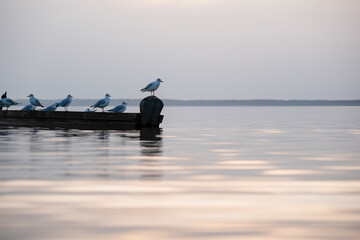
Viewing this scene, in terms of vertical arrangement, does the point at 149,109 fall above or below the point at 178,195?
above

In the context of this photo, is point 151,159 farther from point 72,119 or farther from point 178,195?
point 72,119

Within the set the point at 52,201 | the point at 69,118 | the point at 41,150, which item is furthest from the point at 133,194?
the point at 69,118

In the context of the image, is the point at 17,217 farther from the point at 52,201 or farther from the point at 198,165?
the point at 198,165

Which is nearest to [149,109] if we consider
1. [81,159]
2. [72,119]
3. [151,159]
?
[72,119]

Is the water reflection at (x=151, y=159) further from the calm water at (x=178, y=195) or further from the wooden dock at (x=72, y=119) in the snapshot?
the wooden dock at (x=72, y=119)

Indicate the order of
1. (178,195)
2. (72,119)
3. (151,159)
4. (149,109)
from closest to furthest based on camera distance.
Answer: (178,195) → (151,159) → (149,109) → (72,119)

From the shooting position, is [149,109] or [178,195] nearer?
[178,195]

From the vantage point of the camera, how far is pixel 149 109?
1534 inches

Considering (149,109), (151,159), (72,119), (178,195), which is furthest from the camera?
(72,119)

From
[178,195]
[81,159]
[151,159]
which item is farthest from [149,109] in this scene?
[178,195]

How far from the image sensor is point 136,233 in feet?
28.6

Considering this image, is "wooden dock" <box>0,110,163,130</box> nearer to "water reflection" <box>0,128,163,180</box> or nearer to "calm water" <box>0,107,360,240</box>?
"water reflection" <box>0,128,163,180</box>

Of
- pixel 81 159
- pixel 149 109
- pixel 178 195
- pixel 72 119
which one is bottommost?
pixel 178 195

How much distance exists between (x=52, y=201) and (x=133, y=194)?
148 centimetres
